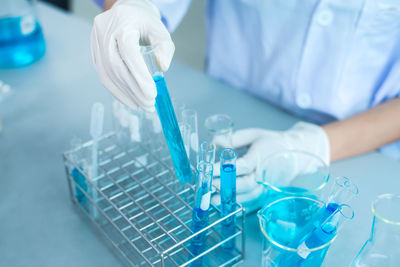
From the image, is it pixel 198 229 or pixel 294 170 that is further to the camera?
pixel 294 170

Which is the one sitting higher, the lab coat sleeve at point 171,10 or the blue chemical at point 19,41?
the lab coat sleeve at point 171,10

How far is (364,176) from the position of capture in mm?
1145

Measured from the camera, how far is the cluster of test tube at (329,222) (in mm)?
742

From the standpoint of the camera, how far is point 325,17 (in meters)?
1.31

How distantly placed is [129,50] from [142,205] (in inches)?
14.3

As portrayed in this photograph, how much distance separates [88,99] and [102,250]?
657 millimetres

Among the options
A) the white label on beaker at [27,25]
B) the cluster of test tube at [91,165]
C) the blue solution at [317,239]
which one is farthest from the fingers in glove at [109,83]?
the white label on beaker at [27,25]

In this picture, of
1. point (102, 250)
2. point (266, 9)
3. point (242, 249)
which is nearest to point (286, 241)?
point (242, 249)

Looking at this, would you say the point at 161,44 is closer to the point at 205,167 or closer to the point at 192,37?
the point at 205,167

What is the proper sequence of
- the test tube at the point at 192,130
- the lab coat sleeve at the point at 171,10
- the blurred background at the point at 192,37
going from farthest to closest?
1. the blurred background at the point at 192,37
2. the lab coat sleeve at the point at 171,10
3. the test tube at the point at 192,130

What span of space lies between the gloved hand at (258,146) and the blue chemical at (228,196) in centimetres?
7

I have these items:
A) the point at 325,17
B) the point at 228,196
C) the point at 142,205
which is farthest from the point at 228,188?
the point at 325,17

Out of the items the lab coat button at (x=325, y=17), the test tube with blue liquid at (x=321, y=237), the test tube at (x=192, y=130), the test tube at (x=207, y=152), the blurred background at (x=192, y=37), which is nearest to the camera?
the test tube with blue liquid at (x=321, y=237)

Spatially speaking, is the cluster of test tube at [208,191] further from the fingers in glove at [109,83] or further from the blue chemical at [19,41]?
the blue chemical at [19,41]
